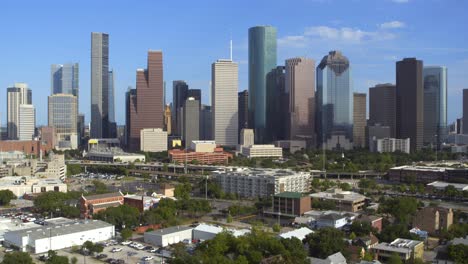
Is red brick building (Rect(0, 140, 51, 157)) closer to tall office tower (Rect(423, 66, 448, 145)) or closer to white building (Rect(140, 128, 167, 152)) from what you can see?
white building (Rect(140, 128, 167, 152))

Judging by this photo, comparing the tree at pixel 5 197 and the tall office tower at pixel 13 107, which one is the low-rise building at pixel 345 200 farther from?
the tall office tower at pixel 13 107

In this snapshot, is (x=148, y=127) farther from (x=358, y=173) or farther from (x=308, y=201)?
(x=308, y=201)

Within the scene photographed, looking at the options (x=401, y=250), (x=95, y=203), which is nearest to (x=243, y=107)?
(x=95, y=203)

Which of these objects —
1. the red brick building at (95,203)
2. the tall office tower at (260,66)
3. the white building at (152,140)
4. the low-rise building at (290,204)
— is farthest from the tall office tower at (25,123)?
the low-rise building at (290,204)

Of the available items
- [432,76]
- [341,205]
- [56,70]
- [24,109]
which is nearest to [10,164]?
[341,205]

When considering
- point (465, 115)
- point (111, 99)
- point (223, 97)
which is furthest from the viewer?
point (111, 99)

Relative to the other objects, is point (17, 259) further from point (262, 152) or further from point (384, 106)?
point (384, 106)
